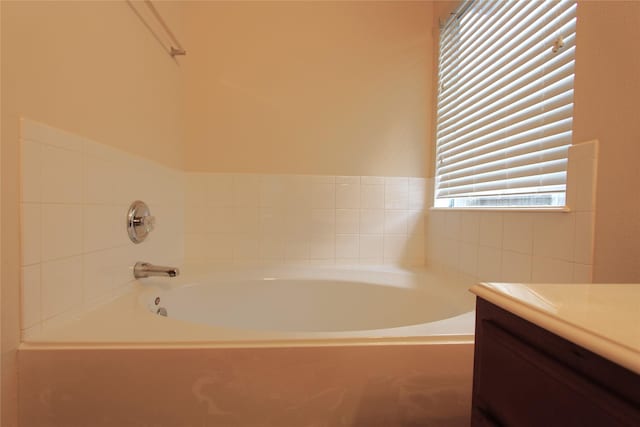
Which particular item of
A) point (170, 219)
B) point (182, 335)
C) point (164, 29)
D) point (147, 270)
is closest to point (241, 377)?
point (182, 335)

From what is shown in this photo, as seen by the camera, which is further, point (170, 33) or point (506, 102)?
point (170, 33)

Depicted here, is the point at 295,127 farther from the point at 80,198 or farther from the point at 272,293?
the point at 80,198

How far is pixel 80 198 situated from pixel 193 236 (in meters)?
0.85

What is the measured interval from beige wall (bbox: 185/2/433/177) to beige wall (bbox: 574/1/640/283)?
99 centimetres

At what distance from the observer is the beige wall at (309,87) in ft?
5.37

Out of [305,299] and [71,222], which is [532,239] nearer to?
[305,299]

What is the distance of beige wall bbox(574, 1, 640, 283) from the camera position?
65 centimetres

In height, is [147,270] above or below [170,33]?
below

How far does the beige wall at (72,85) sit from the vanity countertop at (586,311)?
37.7 inches

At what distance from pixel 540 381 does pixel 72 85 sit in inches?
48.0

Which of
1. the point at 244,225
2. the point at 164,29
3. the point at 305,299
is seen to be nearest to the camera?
the point at 164,29

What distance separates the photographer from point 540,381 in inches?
13.9

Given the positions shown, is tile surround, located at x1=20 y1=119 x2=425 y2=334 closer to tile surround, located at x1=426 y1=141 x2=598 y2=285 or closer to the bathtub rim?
the bathtub rim

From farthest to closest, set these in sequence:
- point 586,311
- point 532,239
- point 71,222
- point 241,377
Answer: point 532,239 < point 71,222 < point 241,377 < point 586,311
